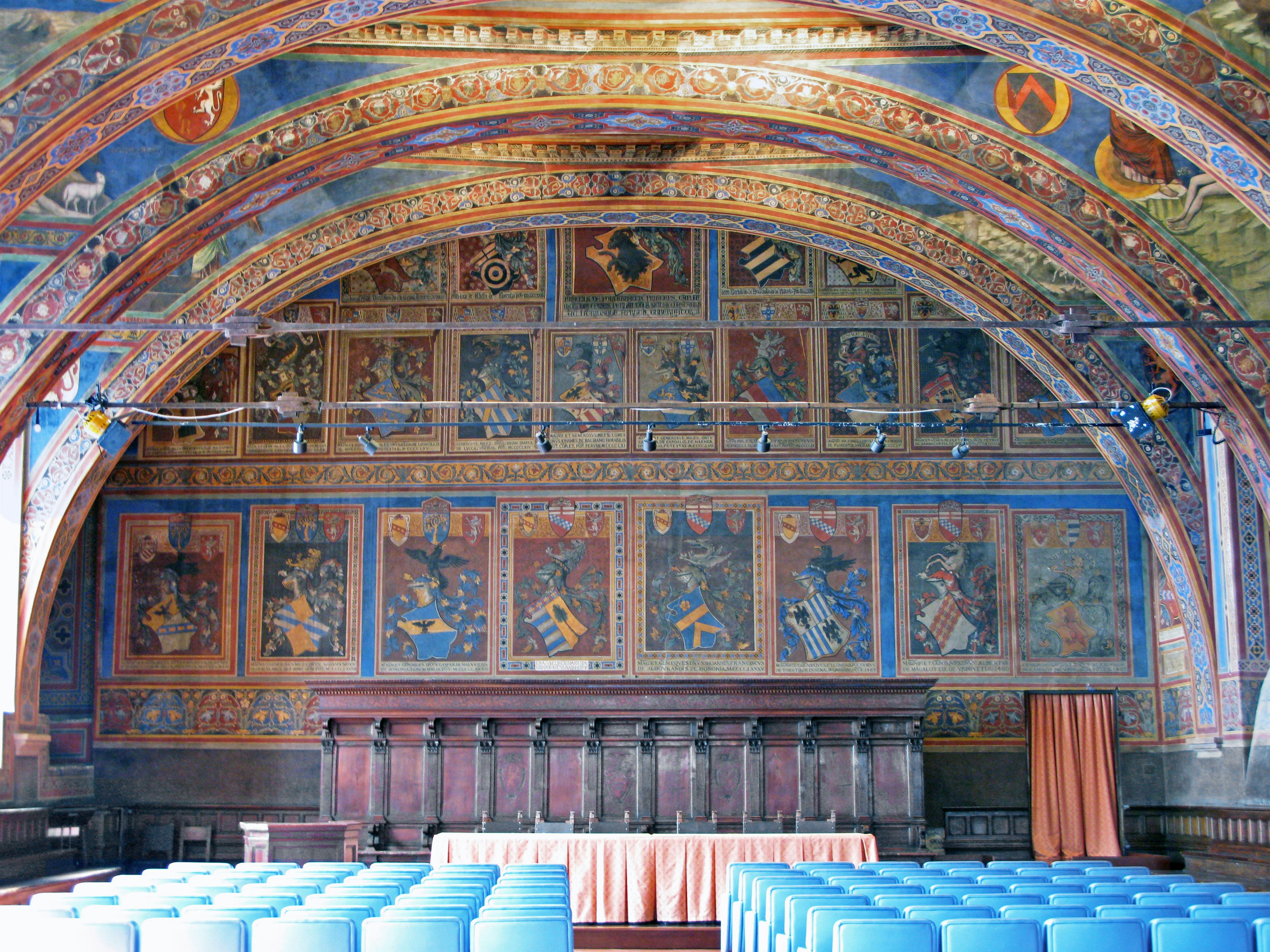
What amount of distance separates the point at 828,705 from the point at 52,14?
43.1 ft

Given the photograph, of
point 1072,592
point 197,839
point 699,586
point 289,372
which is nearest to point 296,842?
point 197,839

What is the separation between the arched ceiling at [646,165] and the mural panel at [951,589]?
2290 millimetres

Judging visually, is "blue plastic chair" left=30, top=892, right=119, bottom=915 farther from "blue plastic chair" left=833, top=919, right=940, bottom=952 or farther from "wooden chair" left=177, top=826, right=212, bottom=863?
"wooden chair" left=177, top=826, right=212, bottom=863

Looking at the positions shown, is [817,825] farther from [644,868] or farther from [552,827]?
[644,868]

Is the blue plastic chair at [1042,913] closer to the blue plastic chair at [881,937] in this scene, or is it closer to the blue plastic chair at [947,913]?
the blue plastic chair at [947,913]

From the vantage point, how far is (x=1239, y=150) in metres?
12.0

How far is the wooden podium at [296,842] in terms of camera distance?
16797 millimetres

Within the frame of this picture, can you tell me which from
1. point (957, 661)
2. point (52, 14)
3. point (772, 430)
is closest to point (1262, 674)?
point (957, 661)

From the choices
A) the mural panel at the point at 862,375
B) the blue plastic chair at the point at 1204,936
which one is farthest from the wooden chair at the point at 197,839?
the blue plastic chair at the point at 1204,936

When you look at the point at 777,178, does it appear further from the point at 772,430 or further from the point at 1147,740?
the point at 1147,740

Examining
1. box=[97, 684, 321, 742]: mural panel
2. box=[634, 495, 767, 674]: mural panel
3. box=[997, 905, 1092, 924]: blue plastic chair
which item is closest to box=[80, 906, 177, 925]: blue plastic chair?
box=[997, 905, 1092, 924]: blue plastic chair

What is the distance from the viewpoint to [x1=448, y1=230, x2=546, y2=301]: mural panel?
2155cm

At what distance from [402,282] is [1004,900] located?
15491mm

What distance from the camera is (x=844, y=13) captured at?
12.6 meters
